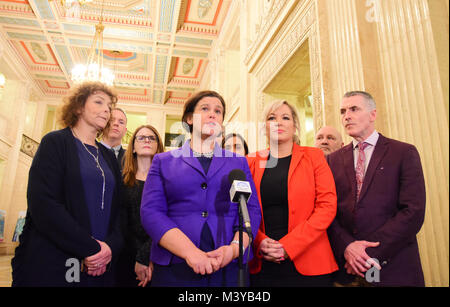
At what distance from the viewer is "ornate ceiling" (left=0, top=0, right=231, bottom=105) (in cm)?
799

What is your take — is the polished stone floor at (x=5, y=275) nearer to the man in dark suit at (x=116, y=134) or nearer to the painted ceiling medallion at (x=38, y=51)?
the man in dark suit at (x=116, y=134)

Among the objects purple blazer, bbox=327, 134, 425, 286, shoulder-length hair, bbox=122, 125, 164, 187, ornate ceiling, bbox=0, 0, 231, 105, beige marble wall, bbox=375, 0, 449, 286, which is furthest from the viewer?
ornate ceiling, bbox=0, 0, 231, 105

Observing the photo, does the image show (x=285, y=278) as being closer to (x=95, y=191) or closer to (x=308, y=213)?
(x=308, y=213)

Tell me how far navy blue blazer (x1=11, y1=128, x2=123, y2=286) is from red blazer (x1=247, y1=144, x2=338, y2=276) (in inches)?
33.8

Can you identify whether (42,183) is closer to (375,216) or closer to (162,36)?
(375,216)

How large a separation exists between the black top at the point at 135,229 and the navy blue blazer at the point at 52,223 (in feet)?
1.44

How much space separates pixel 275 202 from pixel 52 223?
107 centimetres

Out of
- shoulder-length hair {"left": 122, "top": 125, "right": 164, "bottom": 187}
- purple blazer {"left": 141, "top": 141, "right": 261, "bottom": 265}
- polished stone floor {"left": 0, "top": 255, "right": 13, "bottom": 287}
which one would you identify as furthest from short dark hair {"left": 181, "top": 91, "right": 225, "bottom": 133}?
→ polished stone floor {"left": 0, "top": 255, "right": 13, "bottom": 287}

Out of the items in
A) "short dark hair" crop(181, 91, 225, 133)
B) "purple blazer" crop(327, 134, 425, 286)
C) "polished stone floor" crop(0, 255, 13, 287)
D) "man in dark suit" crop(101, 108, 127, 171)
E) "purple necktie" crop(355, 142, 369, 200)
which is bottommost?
"polished stone floor" crop(0, 255, 13, 287)

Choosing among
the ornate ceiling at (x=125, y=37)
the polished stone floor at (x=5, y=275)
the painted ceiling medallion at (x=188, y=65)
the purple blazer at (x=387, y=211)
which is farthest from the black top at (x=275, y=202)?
the painted ceiling medallion at (x=188, y=65)

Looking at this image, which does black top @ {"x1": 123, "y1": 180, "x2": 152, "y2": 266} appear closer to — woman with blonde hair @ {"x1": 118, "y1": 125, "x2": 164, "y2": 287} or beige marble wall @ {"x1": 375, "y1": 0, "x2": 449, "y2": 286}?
woman with blonde hair @ {"x1": 118, "y1": 125, "x2": 164, "y2": 287}

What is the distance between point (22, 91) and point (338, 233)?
12.2 m

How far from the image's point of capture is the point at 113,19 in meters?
8.46

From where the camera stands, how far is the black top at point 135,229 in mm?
1930
